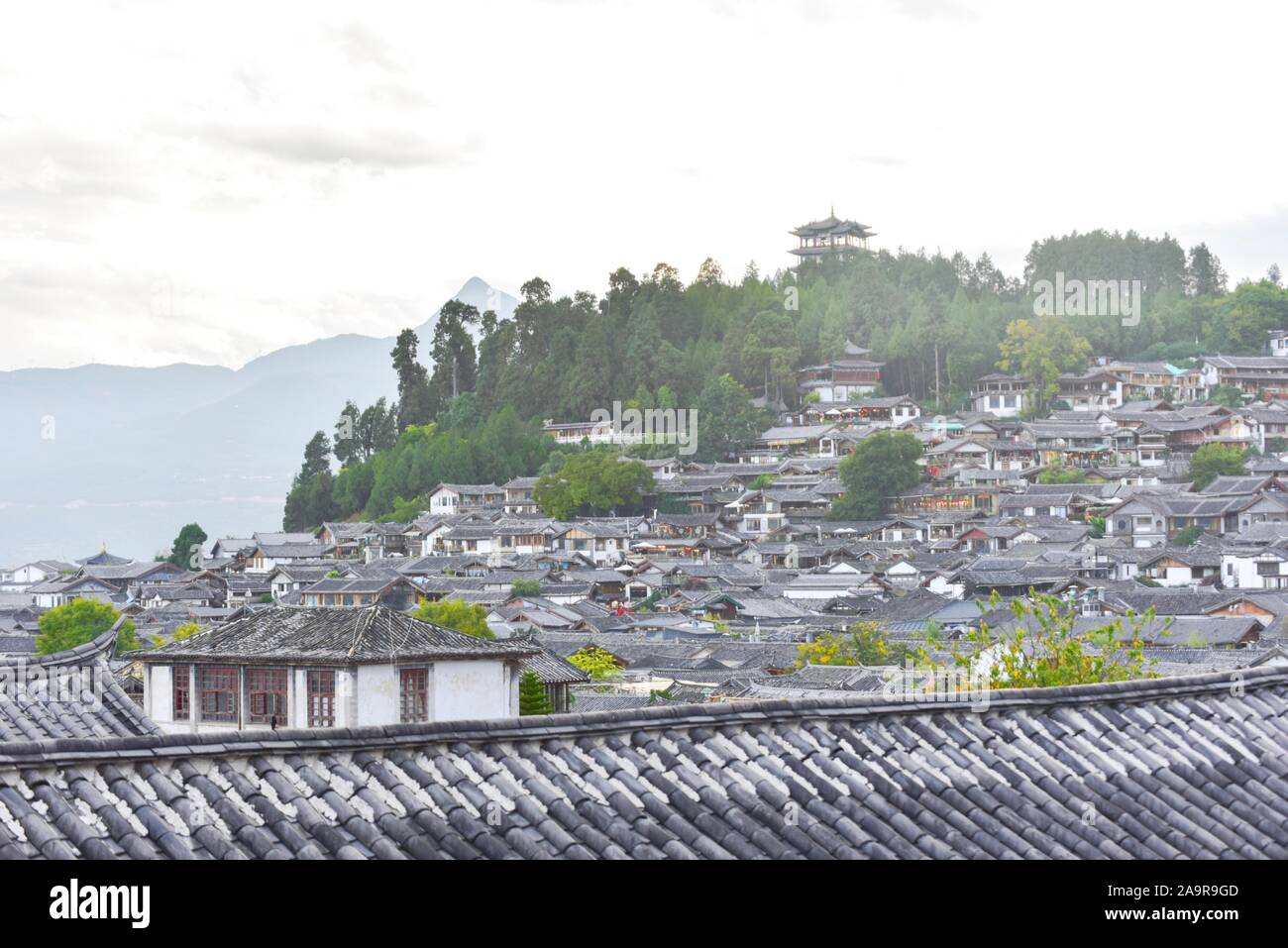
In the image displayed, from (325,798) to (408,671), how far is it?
1427 cm

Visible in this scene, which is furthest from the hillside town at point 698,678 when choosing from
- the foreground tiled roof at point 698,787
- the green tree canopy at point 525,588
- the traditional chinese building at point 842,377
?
the traditional chinese building at point 842,377

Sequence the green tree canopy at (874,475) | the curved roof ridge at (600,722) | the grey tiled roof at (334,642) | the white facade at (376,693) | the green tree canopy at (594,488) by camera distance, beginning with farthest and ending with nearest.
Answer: the green tree canopy at (594,488)
the green tree canopy at (874,475)
the grey tiled roof at (334,642)
the white facade at (376,693)
the curved roof ridge at (600,722)

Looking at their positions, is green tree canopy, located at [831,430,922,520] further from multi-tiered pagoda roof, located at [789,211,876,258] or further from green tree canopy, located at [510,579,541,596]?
multi-tiered pagoda roof, located at [789,211,876,258]

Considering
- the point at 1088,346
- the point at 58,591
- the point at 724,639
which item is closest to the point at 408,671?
the point at 724,639

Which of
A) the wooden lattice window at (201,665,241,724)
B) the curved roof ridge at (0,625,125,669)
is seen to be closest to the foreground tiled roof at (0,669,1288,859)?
the curved roof ridge at (0,625,125,669)

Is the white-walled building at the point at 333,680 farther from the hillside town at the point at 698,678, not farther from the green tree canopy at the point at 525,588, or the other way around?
the green tree canopy at the point at 525,588

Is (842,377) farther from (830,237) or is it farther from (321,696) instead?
(321,696)

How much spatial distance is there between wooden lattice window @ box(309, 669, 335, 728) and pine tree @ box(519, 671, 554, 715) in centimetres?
330

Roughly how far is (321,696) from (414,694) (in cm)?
102

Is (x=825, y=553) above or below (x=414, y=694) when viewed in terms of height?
below

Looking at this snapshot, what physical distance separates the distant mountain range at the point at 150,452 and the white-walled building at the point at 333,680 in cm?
6423

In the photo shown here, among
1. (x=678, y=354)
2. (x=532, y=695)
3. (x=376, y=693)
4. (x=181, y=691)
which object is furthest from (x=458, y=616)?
(x=678, y=354)

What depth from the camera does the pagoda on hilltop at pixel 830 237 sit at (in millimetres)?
91438

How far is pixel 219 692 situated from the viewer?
62.4 ft
